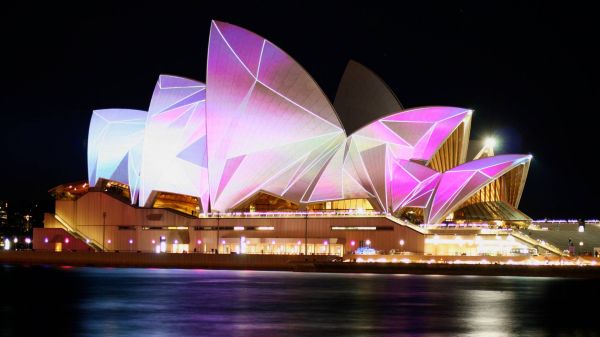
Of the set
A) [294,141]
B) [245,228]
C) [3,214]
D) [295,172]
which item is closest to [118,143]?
[245,228]

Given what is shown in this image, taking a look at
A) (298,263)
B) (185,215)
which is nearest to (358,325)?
(298,263)

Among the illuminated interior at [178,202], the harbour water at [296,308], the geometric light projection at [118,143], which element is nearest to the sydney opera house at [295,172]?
the illuminated interior at [178,202]

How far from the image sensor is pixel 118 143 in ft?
281

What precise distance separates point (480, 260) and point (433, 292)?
24.1 metres

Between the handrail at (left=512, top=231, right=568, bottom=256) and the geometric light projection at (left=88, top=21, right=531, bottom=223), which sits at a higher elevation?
the geometric light projection at (left=88, top=21, right=531, bottom=223)

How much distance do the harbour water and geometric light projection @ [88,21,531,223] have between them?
20341mm

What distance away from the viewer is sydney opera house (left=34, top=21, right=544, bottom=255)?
68.8m

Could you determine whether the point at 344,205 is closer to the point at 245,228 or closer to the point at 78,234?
the point at 245,228

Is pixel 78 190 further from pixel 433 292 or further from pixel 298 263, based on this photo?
pixel 433 292

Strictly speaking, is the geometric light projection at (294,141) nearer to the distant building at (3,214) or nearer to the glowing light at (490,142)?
the glowing light at (490,142)

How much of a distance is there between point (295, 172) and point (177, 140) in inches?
501

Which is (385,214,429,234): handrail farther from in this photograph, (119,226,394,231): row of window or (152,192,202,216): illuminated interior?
(152,192,202,216): illuminated interior

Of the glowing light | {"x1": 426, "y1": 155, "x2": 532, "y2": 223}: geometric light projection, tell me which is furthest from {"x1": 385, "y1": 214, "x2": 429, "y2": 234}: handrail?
the glowing light

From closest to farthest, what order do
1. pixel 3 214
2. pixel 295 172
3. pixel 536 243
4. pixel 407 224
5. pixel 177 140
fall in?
pixel 536 243, pixel 407 224, pixel 295 172, pixel 177 140, pixel 3 214
